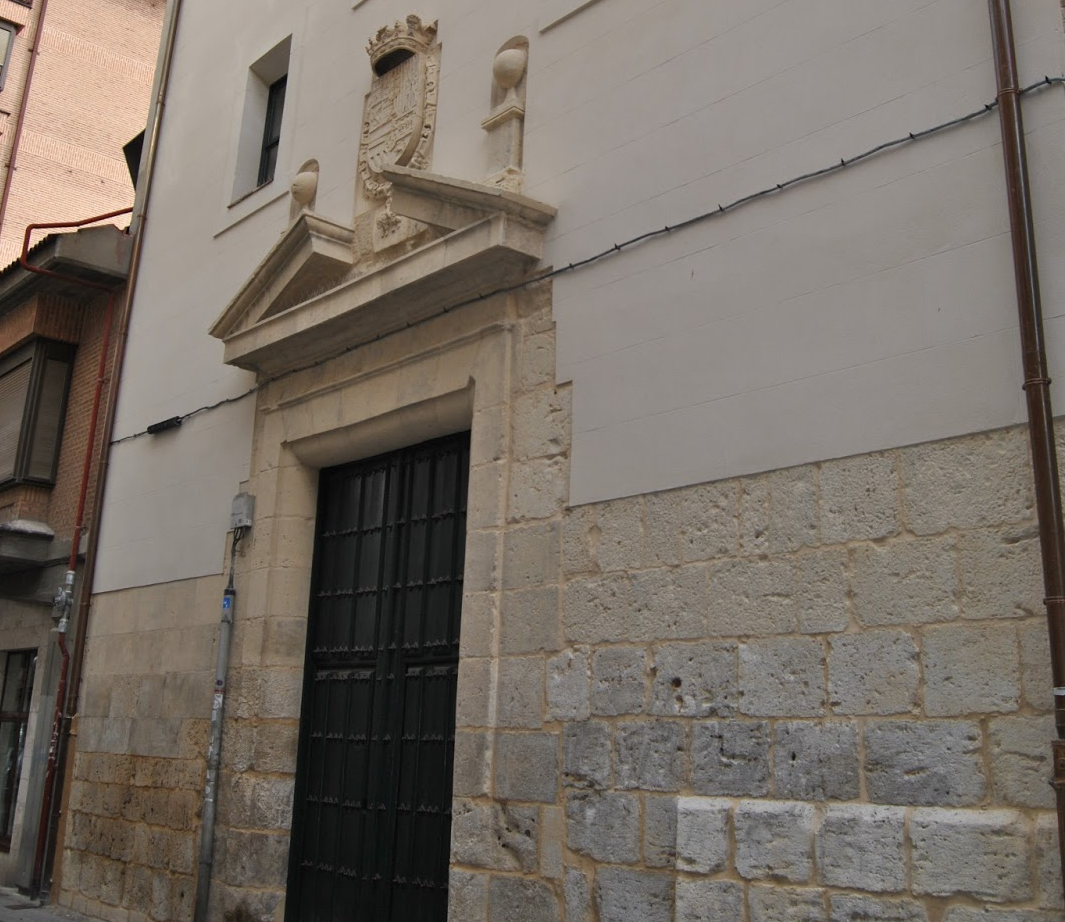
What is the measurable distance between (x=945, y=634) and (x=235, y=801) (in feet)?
15.9

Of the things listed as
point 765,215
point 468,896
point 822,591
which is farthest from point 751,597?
point 468,896

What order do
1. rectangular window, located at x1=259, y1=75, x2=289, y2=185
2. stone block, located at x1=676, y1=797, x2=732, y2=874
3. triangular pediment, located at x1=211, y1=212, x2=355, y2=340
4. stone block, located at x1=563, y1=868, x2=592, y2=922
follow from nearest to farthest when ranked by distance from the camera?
stone block, located at x1=676, y1=797, x2=732, y2=874
stone block, located at x1=563, y1=868, x2=592, y2=922
triangular pediment, located at x1=211, y1=212, x2=355, y2=340
rectangular window, located at x1=259, y1=75, x2=289, y2=185

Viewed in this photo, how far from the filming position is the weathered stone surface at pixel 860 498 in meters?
4.62

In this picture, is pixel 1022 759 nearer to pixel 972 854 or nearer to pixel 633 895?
pixel 972 854

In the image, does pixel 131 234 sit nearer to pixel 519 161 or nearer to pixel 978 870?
pixel 519 161

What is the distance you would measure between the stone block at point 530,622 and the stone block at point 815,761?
134 centimetres

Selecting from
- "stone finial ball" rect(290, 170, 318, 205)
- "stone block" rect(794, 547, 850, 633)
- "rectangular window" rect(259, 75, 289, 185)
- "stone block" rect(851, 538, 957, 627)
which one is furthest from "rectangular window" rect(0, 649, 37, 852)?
"stone block" rect(851, 538, 957, 627)

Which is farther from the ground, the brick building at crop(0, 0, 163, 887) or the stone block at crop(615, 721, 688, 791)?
the brick building at crop(0, 0, 163, 887)

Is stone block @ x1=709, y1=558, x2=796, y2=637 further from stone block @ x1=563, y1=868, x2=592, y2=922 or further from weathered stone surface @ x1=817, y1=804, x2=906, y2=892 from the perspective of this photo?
stone block @ x1=563, y1=868, x2=592, y2=922

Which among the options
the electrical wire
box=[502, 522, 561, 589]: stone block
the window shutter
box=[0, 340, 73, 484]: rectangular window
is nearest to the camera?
the electrical wire

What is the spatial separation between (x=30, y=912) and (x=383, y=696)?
154 inches

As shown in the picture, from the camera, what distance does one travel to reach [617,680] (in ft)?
17.9

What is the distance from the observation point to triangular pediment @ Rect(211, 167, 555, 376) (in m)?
6.37

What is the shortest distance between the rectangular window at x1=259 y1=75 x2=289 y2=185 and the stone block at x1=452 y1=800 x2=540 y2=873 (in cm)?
558
